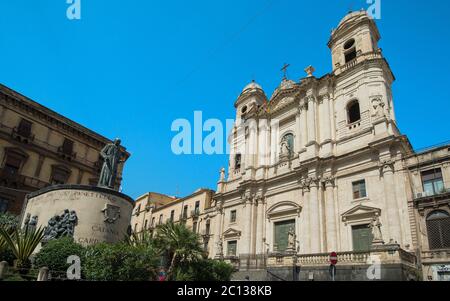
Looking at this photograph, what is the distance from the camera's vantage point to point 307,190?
2356 cm

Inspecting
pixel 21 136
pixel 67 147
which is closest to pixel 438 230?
pixel 67 147

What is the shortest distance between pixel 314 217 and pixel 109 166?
15.1 m

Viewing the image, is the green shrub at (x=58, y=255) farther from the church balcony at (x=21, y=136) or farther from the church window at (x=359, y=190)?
the church balcony at (x=21, y=136)

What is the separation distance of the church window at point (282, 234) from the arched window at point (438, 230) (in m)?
9.42

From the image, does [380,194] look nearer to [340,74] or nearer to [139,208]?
[340,74]

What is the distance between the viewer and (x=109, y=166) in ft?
44.8

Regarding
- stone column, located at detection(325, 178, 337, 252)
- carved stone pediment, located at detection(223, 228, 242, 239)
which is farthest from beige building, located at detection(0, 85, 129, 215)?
stone column, located at detection(325, 178, 337, 252)

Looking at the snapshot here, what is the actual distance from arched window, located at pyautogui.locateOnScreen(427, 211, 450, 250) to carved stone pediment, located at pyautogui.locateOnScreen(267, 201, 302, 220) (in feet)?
29.0

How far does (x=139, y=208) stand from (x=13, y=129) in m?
28.2

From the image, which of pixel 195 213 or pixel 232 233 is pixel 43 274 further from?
pixel 195 213

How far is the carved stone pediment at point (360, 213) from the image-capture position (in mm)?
19311

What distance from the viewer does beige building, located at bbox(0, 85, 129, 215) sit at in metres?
26.9

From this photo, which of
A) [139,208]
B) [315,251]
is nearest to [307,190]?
[315,251]
